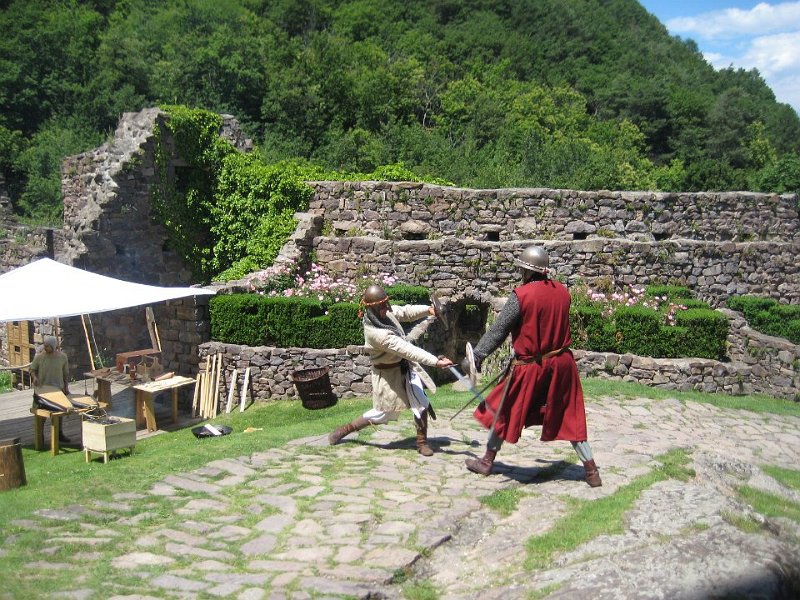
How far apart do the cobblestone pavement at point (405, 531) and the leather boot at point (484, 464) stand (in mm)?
93

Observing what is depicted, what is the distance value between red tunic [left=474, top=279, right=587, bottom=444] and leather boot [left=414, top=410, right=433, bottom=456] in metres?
1.21

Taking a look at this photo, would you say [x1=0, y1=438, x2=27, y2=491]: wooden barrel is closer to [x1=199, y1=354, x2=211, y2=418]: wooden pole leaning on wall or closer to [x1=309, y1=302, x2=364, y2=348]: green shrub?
[x1=199, y1=354, x2=211, y2=418]: wooden pole leaning on wall

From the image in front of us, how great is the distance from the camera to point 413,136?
83.9 ft

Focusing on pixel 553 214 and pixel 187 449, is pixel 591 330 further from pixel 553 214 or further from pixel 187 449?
pixel 187 449

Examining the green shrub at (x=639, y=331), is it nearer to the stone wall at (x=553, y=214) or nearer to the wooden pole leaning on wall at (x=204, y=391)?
the stone wall at (x=553, y=214)

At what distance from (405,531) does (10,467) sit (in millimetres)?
3850

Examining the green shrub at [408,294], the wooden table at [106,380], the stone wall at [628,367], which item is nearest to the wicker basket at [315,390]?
the stone wall at [628,367]

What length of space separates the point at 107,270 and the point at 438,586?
38.7ft

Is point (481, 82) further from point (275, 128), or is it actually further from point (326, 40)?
point (275, 128)

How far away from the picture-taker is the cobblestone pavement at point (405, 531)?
412cm

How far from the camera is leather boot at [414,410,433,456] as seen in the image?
7.00 metres

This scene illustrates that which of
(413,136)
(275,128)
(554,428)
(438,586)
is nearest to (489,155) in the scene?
(413,136)

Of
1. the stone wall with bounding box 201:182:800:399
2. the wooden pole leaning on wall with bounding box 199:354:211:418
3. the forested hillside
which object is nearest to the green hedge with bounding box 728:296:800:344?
the stone wall with bounding box 201:182:800:399

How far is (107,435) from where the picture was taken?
8.08 m
